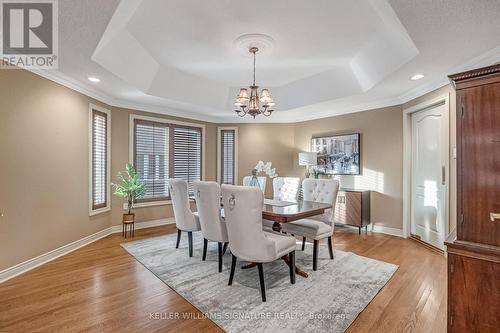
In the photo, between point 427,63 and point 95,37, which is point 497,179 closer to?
point 427,63

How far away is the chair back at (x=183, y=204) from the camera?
3324 millimetres

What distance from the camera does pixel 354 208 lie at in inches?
180

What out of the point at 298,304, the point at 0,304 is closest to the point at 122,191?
the point at 0,304

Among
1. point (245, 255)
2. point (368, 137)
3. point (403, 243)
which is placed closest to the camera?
point (245, 255)

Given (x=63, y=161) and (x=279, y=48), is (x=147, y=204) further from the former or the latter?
(x=279, y=48)

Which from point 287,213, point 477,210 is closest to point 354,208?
point 287,213

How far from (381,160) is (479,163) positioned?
11.2 feet

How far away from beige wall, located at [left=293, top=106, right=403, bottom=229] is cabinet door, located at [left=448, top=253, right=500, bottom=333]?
3234 mm

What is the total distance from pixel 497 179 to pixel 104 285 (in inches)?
132

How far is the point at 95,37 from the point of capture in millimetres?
2377

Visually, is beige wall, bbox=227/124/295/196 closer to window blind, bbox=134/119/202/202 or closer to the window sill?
window blind, bbox=134/119/202/202

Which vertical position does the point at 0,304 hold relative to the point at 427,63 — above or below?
below

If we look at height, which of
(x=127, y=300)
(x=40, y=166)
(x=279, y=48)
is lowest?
(x=127, y=300)

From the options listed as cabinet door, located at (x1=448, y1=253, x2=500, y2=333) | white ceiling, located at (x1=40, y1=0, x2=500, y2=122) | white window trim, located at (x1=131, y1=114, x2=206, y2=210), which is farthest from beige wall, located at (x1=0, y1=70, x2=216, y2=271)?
cabinet door, located at (x1=448, y1=253, x2=500, y2=333)
